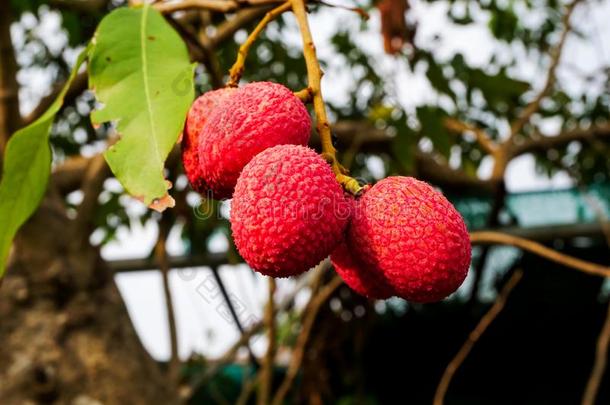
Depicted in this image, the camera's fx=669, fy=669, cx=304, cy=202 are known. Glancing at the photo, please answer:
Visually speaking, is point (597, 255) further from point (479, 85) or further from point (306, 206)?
point (306, 206)

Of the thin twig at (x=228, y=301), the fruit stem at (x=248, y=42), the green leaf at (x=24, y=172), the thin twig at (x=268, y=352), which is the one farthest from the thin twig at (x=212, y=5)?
the thin twig at (x=228, y=301)

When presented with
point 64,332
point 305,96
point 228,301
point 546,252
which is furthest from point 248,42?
point 228,301

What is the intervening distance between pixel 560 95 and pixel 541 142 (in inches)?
27.4

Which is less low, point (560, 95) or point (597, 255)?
point (560, 95)

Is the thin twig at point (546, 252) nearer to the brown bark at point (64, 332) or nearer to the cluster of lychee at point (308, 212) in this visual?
the cluster of lychee at point (308, 212)

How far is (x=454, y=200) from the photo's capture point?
287 cm

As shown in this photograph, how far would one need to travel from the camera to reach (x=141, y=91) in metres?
0.75

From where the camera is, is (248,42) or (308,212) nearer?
(308,212)

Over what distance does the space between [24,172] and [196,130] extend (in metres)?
0.23

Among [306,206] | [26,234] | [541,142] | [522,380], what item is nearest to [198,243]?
[26,234]

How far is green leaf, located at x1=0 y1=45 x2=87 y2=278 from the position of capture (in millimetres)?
791

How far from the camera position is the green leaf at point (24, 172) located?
2.59ft

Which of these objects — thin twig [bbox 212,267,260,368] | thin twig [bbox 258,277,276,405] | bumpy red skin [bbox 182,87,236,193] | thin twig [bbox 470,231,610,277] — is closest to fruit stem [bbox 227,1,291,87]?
bumpy red skin [bbox 182,87,236,193]

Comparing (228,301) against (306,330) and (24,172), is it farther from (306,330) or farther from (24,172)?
(24,172)
